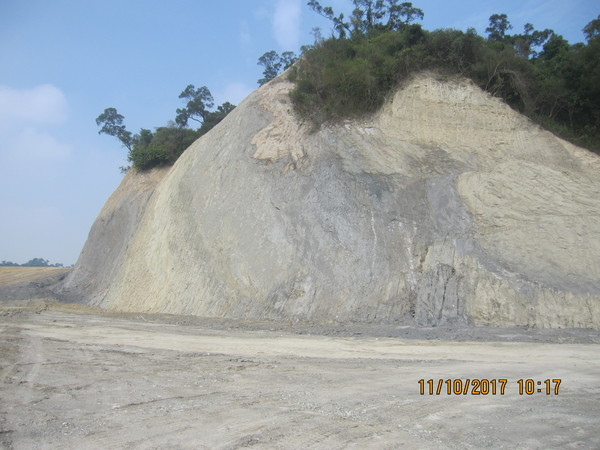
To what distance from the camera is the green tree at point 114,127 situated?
4262cm

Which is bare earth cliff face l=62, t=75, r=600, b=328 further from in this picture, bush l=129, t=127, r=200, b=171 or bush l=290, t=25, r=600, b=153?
bush l=129, t=127, r=200, b=171

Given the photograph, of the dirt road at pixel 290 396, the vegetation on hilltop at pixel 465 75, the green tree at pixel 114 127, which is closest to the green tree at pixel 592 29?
the vegetation on hilltop at pixel 465 75

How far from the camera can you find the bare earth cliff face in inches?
523

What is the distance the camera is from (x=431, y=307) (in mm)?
13336

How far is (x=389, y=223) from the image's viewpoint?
15.9 meters

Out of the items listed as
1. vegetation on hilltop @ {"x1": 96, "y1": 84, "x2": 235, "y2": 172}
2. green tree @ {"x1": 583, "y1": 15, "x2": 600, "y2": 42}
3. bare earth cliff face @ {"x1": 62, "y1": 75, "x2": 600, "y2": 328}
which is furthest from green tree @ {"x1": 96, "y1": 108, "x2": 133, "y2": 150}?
green tree @ {"x1": 583, "y1": 15, "x2": 600, "y2": 42}

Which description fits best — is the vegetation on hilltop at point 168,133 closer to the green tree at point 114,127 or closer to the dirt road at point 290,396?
the green tree at point 114,127

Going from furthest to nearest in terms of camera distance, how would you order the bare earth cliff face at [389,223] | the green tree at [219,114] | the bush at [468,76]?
the green tree at [219,114] → the bush at [468,76] → the bare earth cliff face at [389,223]

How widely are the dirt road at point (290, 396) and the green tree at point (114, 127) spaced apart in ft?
120

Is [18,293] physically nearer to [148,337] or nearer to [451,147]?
[148,337]

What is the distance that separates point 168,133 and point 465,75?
2156 cm

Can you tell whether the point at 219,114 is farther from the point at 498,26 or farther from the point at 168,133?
the point at 498,26

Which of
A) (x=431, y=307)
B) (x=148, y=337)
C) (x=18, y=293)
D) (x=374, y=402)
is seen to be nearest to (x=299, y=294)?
(x=431, y=307)

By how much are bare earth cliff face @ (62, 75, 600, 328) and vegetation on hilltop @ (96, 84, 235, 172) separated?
8737mm
